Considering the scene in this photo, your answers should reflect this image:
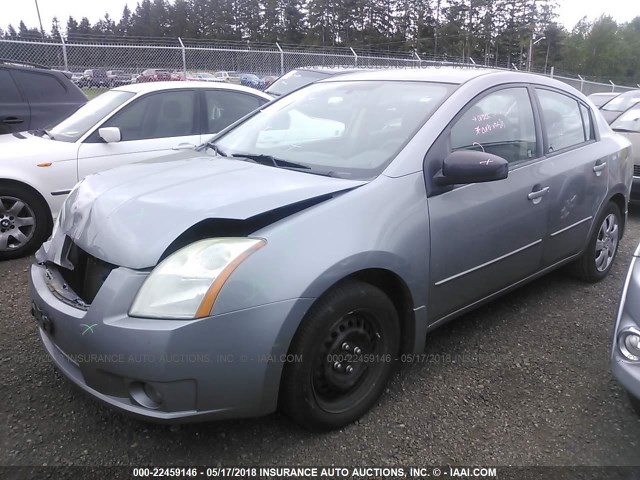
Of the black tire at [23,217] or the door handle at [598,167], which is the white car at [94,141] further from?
the door handle at [598,167]

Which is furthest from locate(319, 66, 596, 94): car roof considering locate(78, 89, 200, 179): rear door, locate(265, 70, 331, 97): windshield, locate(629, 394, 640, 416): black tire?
locate(265, 70, 331, 97): windshield

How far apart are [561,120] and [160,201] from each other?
2.90 metres

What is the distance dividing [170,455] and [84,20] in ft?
196

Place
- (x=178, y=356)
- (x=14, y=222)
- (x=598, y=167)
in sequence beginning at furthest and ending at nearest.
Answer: (x=14, y=222), (x=598, y=167), (x=178, y=356)

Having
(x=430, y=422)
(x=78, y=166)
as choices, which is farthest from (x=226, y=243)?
(x=78, y=166)

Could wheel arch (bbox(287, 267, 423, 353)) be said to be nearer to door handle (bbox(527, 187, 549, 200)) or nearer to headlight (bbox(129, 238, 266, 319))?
headlight (bbox(129, 238, 266, 319))

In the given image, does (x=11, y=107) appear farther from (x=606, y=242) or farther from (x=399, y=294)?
(x=606, y=242)

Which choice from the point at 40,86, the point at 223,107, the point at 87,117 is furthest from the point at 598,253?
the point at 40,86

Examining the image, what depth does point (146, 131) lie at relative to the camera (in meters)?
5.12

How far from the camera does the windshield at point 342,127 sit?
2609 millimetres

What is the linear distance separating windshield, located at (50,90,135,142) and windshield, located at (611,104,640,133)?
21.2ft

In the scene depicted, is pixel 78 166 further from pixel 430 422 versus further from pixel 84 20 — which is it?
pixel 84 20

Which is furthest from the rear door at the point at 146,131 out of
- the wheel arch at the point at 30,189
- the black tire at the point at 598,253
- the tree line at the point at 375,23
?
the tree line at the point at 375,23

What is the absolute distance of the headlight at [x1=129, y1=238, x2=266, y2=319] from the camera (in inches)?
73.5
